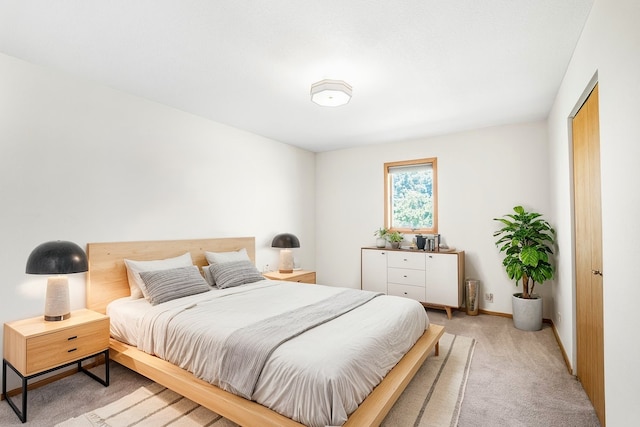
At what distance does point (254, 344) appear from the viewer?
6.63 ft

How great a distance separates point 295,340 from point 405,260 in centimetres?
309

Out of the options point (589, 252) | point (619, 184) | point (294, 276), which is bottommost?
point (294, 276)

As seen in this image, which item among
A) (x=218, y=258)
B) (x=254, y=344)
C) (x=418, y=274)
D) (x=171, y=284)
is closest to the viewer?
(x=254, y=344)

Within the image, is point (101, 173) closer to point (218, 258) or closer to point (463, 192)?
point (218, 258)

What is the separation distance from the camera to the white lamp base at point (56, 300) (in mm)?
2523

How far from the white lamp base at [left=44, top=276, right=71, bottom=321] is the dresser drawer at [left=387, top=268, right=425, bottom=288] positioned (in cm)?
395

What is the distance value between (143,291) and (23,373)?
97 cm

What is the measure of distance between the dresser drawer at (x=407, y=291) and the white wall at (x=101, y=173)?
205 centimetres

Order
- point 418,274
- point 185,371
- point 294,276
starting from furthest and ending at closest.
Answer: point 418,274
point 294,276
point 185,371

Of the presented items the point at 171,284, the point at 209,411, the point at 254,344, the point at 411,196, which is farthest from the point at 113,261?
the point at 411,196

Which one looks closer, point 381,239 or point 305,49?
point 305,49

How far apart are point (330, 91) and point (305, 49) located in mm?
505

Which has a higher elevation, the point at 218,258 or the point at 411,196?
the point at 411,196

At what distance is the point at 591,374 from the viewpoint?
2.27m
